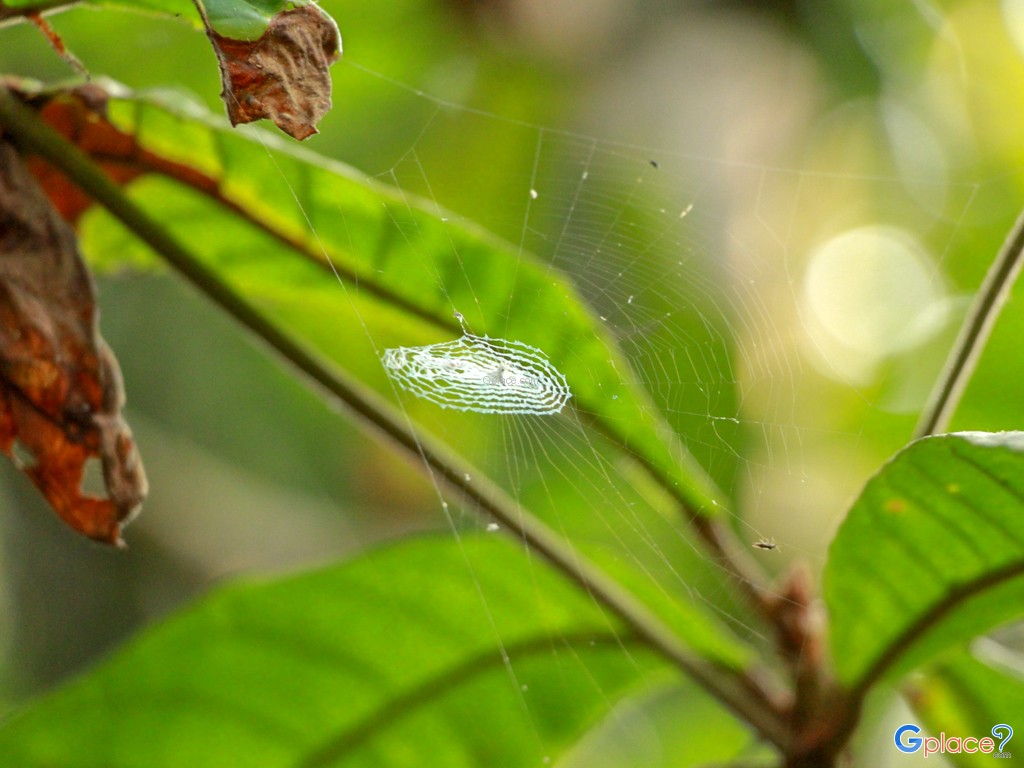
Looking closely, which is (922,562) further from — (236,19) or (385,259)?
(236,19)

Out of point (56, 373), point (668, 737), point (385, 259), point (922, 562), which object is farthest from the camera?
point (668, 737)

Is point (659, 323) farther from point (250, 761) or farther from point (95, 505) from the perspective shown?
point (95, 505)

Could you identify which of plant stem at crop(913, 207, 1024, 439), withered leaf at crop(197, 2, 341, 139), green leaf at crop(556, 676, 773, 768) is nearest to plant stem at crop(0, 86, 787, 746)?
withered leaf at crop(197, 2, 341, 139)

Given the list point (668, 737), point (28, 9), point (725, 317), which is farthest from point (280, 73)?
point (668, 737)

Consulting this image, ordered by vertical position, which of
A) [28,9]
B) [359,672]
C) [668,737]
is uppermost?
[28,9]

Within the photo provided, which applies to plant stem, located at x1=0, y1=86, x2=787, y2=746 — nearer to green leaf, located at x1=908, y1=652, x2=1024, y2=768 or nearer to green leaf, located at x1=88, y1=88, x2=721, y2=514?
green leaf, located at x1=88, y1=88, x2=721, y2=514
